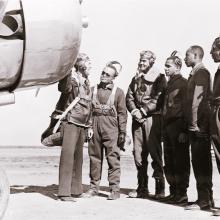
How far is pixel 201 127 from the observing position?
22.7 ft

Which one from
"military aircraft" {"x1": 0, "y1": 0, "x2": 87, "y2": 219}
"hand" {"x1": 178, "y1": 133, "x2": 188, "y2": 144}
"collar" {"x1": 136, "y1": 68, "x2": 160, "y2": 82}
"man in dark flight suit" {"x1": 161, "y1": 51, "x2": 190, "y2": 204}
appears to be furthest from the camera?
"collar" {"x1": 136, "y1": 68, "x2": 160, "y2": 82}

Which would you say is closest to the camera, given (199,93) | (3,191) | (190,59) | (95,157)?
(3,191)

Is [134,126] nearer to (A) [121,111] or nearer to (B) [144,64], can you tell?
(A) [121,111]

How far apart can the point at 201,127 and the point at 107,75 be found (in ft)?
5.78

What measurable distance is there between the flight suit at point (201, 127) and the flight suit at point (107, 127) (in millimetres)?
1369

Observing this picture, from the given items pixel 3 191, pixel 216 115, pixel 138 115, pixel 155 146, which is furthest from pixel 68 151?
pixel 3 191

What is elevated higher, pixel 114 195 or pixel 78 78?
pixel 78 78

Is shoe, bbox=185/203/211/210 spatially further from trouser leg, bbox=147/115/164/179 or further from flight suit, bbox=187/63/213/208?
trouser leg, bbox=147/115/164/179

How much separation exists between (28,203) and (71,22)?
358cm

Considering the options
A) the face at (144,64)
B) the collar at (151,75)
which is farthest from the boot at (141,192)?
the face at (144,64)

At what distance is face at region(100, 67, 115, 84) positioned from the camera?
26.9ft

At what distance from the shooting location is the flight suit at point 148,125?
8125 mm

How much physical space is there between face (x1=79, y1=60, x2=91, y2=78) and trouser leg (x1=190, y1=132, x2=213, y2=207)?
1.80 meters

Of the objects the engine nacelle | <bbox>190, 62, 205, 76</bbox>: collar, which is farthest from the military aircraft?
<bbox>190, 62, 205, 76</bbox>: collar
